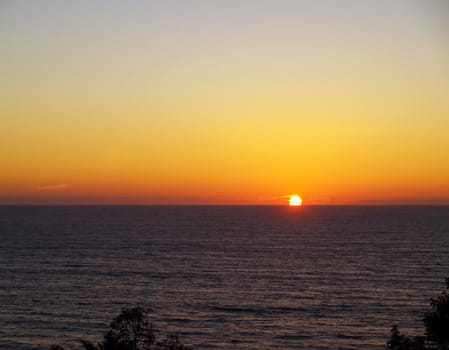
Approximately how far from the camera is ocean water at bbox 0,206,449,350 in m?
55.1

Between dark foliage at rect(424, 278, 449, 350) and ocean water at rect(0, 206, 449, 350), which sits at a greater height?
dark foliage at rect(424, 278, 449, 350)

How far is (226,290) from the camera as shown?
7712cm

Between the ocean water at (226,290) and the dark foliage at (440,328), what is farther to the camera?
the ocean water at (226,290)

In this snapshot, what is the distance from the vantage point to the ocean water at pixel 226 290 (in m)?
55.1

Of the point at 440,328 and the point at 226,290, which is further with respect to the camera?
the point at 226,290

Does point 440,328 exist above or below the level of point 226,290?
above

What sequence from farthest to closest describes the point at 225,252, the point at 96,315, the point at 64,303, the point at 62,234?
the point at 62,234, the point at 225,252, the point at 64,303, the point at 96,315

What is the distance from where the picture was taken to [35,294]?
71.9m

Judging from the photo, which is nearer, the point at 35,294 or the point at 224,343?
the point at 224,343

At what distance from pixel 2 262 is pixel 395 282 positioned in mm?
68523

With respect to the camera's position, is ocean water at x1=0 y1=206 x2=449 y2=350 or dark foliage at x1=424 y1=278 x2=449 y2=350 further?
ocean water at x1=0 y1=206 x2=449 y2=350

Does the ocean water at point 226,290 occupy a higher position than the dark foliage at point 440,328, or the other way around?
the dark foliage at point 440,328

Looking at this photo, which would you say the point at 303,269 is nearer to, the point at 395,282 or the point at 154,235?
the point at 395,282

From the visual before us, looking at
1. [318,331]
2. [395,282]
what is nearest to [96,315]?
[318,331]
